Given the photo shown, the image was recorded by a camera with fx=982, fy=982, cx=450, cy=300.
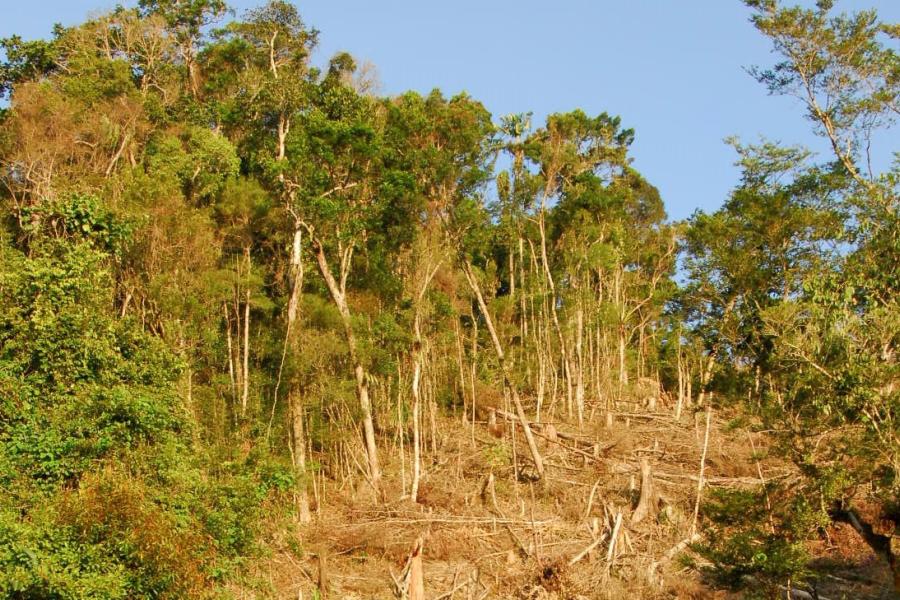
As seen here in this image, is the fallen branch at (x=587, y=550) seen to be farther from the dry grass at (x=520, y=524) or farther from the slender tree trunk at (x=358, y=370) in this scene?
the slender tree trunk at (x=358, y=370)

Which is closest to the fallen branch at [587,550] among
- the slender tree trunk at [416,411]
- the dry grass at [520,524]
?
the dry grass at [520,524]

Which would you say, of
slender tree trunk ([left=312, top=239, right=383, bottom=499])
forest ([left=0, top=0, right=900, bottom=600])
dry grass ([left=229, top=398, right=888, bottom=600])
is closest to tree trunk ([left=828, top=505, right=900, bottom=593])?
forest ([left=0, top=0, right=900, bottom=600])

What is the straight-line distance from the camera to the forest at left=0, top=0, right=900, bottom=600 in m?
11.4

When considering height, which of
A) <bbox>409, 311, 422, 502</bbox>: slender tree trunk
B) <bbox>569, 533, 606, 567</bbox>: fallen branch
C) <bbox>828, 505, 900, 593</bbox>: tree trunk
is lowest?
<bbox>569, 533, 606, 567</bbox>: fallen branch

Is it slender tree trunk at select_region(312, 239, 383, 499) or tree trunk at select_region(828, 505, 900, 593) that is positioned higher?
slender tree trunk at select_region(312, 239, 383, 499)

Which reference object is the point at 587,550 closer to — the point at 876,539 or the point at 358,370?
the point at 876,539

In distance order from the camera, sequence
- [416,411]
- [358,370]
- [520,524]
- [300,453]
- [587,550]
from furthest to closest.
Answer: [358,370] → [416,411] → [300,453] → [520,524] → [587,550]

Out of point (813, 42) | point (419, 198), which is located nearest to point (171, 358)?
point (419, 198)

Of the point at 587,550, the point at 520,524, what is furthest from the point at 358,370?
the point at 587,550

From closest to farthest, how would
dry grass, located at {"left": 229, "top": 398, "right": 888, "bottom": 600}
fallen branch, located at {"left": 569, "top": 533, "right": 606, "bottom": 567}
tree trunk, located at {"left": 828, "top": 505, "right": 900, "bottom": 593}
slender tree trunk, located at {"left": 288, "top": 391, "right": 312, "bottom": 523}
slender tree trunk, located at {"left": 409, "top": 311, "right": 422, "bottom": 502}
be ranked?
tree trunk, located at {"left": 828, "top": 505, "right": 900, "bottom": 593}
dry grass, located at {"left": 229, "top": 398, "right": 888, "bottom": 600}
fallen branch, located at {"left": 569, "top": 533, "right": 606, "bottom": 567}
slender tree trunk, located at {"left": 288, "top": 391, "right": 312, "bottom": 523}
slender tree trunk, located at {"left": 409, "top": 311, "right": 422, "bottom": 502}

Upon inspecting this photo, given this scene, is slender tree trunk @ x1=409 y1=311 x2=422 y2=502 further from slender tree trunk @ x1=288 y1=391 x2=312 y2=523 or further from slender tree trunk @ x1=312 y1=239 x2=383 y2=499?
slender tree trunk @ x1=288 y1=391 x2=312 y2=523

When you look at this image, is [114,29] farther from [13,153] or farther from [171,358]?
[171,358]

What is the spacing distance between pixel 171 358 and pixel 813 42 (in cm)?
1205

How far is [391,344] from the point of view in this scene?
20.9 metres
